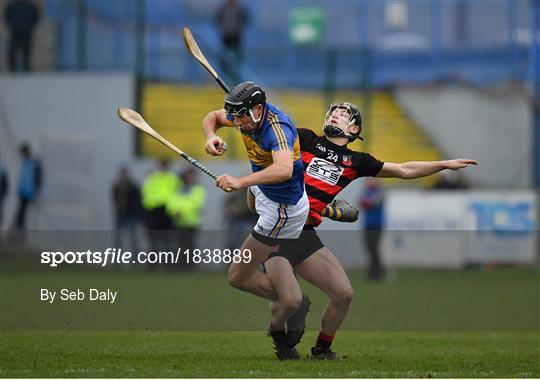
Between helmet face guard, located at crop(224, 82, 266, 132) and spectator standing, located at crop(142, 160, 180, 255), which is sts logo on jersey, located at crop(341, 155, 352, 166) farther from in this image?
spectator standing, located at crop(142, 160, 180, 255)

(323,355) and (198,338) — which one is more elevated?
(323,355)

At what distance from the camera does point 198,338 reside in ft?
43.1

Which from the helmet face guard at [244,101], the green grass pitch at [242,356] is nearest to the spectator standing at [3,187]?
the green grass pitch at [242,356]

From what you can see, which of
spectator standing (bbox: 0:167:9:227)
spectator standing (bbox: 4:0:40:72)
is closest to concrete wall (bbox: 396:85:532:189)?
spectator standing (bbox: 4:0:40:72)

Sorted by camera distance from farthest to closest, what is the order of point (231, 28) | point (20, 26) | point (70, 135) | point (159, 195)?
point (231, 28) → point (20, 26) → point (70, 135) → point (159, 195)

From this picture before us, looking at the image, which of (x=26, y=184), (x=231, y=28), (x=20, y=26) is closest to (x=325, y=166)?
(x=26, y=184)

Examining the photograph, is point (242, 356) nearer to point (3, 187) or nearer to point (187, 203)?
point (187, 203)

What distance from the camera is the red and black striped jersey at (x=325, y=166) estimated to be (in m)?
11.0

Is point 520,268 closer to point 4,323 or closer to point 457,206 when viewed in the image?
point 457,206

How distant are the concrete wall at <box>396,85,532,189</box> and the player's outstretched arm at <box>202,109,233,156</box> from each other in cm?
1924

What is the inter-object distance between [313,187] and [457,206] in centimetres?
1487

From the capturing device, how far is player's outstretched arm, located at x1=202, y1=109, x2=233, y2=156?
407 inches

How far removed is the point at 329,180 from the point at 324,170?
0.34 feet
